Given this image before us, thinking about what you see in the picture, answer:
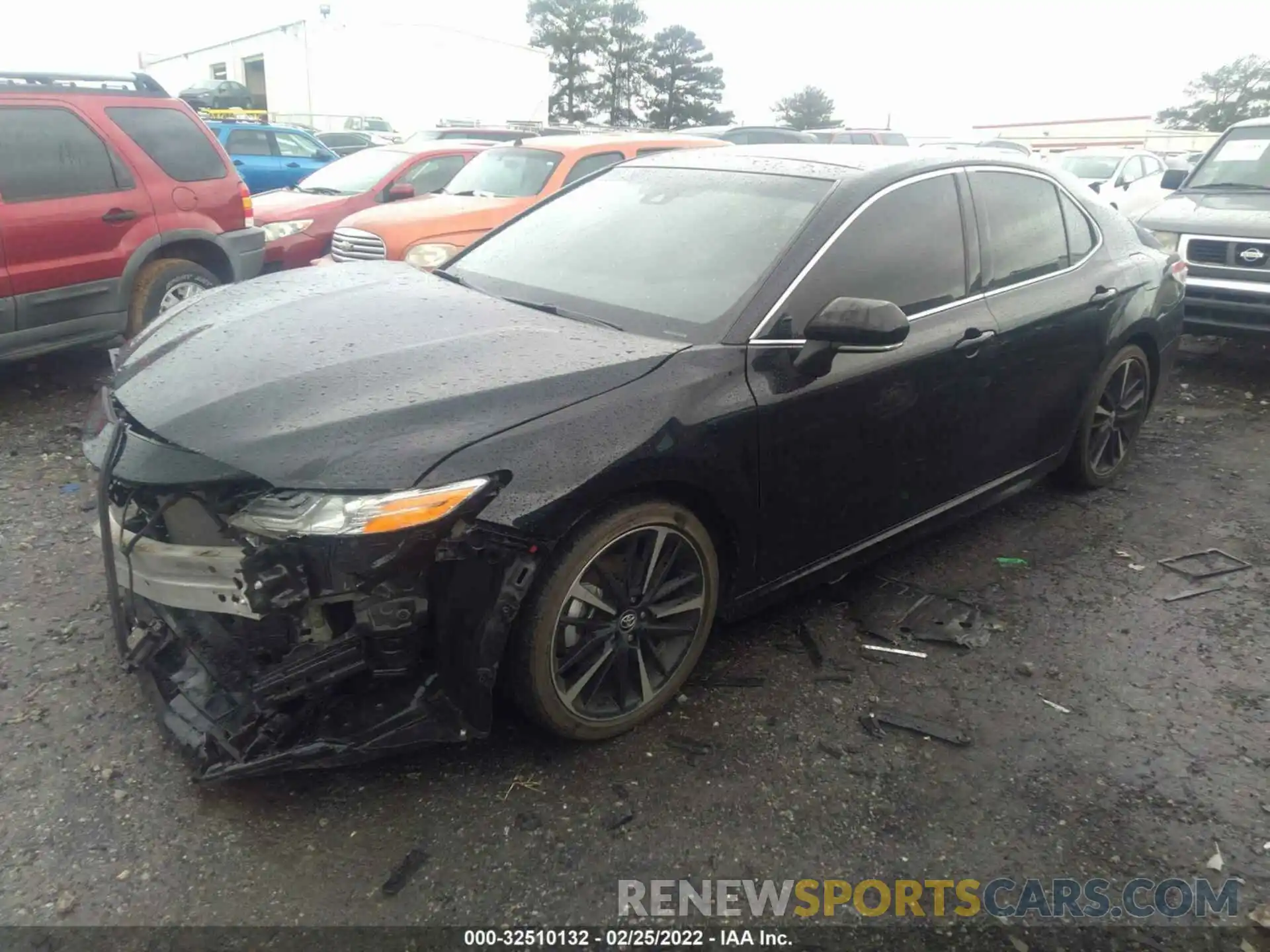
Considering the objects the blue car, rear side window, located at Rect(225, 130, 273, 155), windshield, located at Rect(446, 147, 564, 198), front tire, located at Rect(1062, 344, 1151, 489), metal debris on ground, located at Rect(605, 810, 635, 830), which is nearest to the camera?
metal debris on ground, located at Rect(605, 810, 635, 830)

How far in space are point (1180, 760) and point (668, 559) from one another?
5.71ft

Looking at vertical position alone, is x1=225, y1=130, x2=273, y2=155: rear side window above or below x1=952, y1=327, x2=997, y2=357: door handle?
above

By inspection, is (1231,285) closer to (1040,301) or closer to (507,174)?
(1040,301)

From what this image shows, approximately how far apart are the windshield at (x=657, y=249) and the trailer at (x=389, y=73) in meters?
33.2

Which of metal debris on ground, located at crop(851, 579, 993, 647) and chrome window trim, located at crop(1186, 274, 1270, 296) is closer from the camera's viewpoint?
metal debris on ground, located at crop(851, 579, 993, 647)

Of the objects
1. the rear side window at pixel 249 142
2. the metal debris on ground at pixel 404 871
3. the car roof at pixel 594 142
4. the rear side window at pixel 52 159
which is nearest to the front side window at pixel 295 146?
the rear side window at pixel 249 142

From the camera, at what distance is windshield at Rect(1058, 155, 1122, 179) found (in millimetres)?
15195

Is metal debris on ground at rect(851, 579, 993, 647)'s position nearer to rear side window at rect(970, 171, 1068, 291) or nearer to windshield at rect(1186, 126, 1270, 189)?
rear side window at rect(970, 171, 1068, 291)

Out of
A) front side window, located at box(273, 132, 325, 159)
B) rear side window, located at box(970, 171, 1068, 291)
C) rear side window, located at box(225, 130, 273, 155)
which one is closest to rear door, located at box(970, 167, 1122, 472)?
rear side window, located at box(970, 171, 1068, 291)

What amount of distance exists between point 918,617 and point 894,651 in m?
0.31

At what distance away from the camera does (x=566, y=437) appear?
2498 mm

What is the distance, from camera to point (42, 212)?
18.5 feet

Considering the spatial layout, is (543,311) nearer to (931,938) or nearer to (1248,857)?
(931,938)

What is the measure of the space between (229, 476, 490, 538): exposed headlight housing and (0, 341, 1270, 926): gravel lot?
2.76 feet
